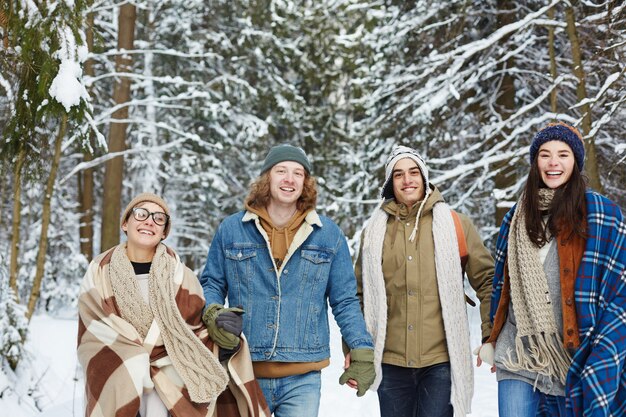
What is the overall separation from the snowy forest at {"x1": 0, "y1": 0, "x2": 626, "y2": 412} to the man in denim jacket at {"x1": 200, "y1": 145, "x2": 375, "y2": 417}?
189 cm

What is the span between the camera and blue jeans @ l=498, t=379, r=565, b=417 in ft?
11.3

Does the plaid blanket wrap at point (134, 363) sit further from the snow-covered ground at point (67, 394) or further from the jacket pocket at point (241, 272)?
the snow-covered ground at point (67, 394)

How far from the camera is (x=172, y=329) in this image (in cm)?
332

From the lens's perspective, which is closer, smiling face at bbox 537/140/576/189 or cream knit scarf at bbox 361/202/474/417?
smiling face at bbox 537/140/576/189

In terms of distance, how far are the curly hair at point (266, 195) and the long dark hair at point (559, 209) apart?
47.5 inches

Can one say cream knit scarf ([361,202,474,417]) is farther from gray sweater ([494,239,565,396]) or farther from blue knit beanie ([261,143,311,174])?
blue knit beanie ([261,143,311,174])

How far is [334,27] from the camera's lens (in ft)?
71.1

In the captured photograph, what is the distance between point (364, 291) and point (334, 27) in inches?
743

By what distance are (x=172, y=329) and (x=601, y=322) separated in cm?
216

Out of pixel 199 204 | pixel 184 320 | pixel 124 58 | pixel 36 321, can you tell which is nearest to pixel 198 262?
pixel 199 204

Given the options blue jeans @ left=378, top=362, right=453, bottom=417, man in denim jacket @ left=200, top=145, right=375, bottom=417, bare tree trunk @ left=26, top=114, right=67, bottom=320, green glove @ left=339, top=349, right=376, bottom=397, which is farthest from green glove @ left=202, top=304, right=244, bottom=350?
bare tree trunk @ left=26, top=114, right=67, bottom=320

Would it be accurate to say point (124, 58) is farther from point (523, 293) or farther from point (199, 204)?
point (523, 293)

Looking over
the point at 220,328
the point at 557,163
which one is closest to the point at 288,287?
the point at 220,328

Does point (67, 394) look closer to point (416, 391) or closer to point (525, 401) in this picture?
point (416, 391)
